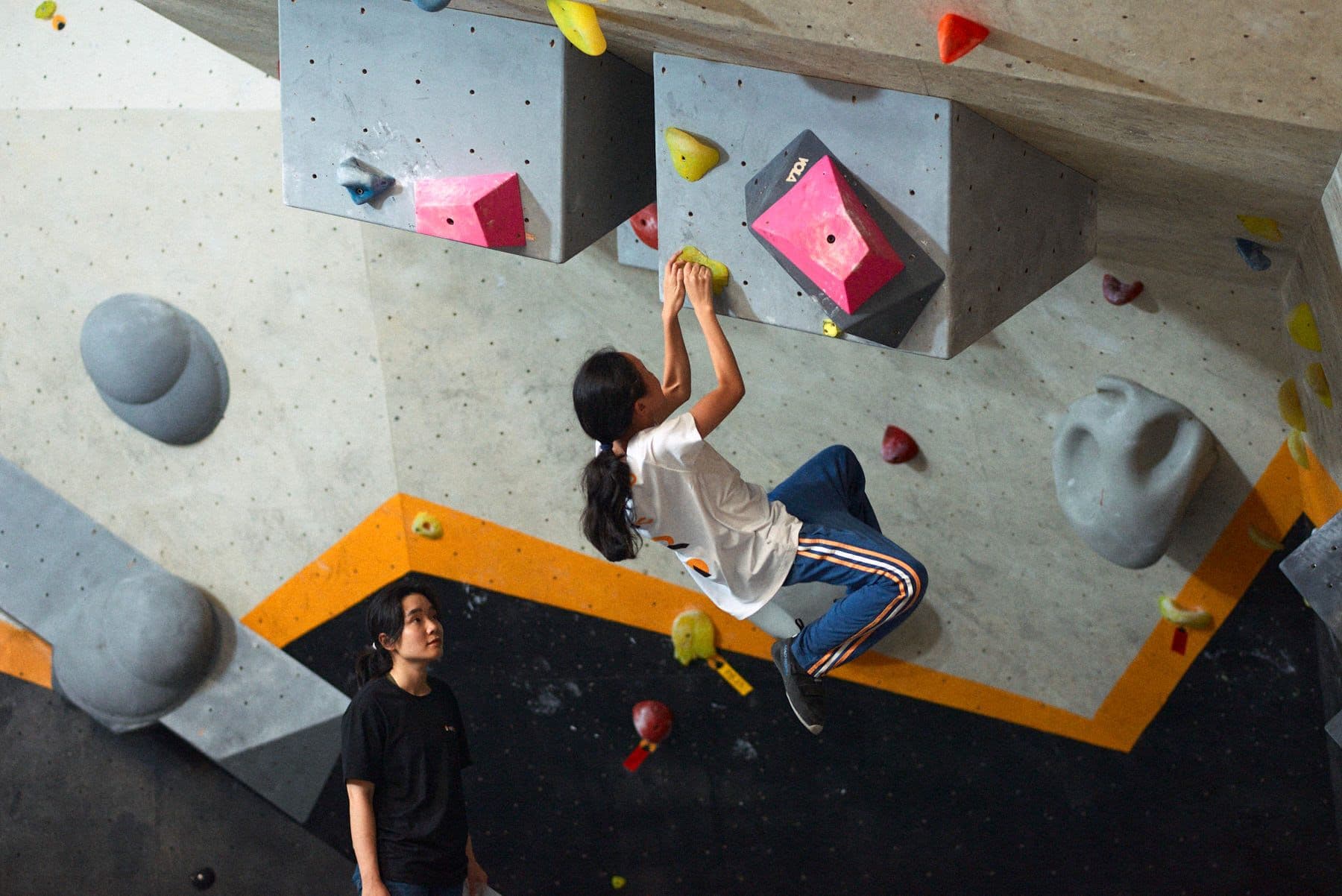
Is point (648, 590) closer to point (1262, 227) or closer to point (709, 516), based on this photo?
point (709, 516)

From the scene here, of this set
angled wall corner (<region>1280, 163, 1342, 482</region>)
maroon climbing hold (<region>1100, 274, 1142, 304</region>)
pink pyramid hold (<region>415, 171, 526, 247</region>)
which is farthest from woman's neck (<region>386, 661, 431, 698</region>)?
angled wall corner (<region>1280, 163, 1342, 482</region>)

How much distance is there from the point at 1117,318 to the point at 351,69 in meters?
1.60

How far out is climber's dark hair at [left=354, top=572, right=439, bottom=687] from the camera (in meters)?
2.43

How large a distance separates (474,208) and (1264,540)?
1778 mm

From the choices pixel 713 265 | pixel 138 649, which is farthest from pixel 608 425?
pixel 138 649

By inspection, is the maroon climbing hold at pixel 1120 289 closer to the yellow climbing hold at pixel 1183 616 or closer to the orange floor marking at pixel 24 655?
the yellow climbing hold at pixel 1183 616

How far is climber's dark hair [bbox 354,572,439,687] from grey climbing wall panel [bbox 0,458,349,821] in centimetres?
135

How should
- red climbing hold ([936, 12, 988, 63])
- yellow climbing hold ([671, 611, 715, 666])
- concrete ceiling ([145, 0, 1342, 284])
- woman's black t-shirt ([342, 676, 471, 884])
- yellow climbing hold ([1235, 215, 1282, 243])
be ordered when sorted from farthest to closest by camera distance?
1. yellow climbing hold ([671, 611, 715, 666])
2. woman's black t-shirt ([342, 676, 471, 884])
3. yellow climbing hold ([1235, 215, 1282, 243])
4. red climbing hold ([936, 12, 988, 63])
5. concrete ceiling ([145, 0, 1342, 284])

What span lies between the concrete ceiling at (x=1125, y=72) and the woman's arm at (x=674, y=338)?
37 cm

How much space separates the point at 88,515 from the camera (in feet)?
12.6

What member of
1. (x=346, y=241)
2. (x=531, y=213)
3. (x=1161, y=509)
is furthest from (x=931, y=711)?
(x=346, y=241)

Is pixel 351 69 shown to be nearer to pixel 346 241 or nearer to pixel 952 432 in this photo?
pixel 346 241

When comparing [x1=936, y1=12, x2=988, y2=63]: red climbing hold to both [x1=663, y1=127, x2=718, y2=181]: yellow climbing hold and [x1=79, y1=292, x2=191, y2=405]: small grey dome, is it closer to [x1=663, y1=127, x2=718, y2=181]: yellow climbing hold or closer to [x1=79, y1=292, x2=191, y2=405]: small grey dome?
[x1=663, y1=127, x2=718, y2=181]: yellow climbing hold

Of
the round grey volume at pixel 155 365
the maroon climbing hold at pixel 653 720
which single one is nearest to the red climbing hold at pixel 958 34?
the maroon climbing hold at pixel 653 720
